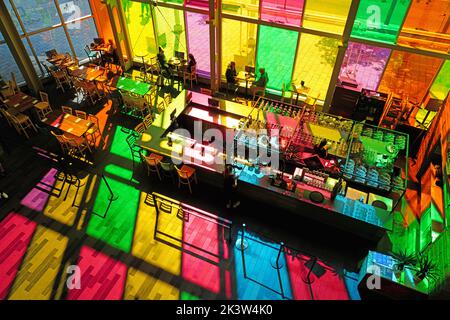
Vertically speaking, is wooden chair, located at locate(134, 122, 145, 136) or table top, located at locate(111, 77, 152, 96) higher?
table top, located at locate(111, 77, 152, 96)

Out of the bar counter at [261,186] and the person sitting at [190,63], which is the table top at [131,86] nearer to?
the bar counter at [261,186]

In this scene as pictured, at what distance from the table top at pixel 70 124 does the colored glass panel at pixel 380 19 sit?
9.01m

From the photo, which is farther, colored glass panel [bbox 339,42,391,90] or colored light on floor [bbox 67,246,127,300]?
colored glass panel [bbox 339,42,391,90]

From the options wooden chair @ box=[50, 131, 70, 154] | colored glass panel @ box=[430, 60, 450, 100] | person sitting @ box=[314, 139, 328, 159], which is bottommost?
wooden chair @ box=[50, 131, 70, 154]

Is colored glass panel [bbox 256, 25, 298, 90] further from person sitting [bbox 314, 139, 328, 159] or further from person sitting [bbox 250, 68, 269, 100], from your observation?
person sitting [bbox 314, 139, 328, 159]

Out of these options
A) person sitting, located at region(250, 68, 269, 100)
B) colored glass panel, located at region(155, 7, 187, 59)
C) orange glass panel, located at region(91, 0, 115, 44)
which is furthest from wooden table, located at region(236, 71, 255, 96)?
orange glass panel, located at region(91, 0, 115, 44)

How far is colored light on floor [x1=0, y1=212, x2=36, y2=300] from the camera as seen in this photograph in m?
7.55

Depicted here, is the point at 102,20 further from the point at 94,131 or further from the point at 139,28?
the point at 94,131

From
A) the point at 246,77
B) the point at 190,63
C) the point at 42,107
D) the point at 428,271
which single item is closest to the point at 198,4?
the point at 190,63

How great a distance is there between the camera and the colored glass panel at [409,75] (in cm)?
1023

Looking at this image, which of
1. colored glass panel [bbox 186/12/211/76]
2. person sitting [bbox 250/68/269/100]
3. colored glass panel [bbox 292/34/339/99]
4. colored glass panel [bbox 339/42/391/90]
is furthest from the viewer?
colored glass panel [bbox 186/12/211/76]

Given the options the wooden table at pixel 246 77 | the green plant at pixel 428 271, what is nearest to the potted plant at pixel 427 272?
the green plant at pixel 428 271

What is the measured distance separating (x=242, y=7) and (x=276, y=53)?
202 centimetres

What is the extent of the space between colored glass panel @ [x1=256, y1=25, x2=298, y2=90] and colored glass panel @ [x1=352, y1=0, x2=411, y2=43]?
214cm
